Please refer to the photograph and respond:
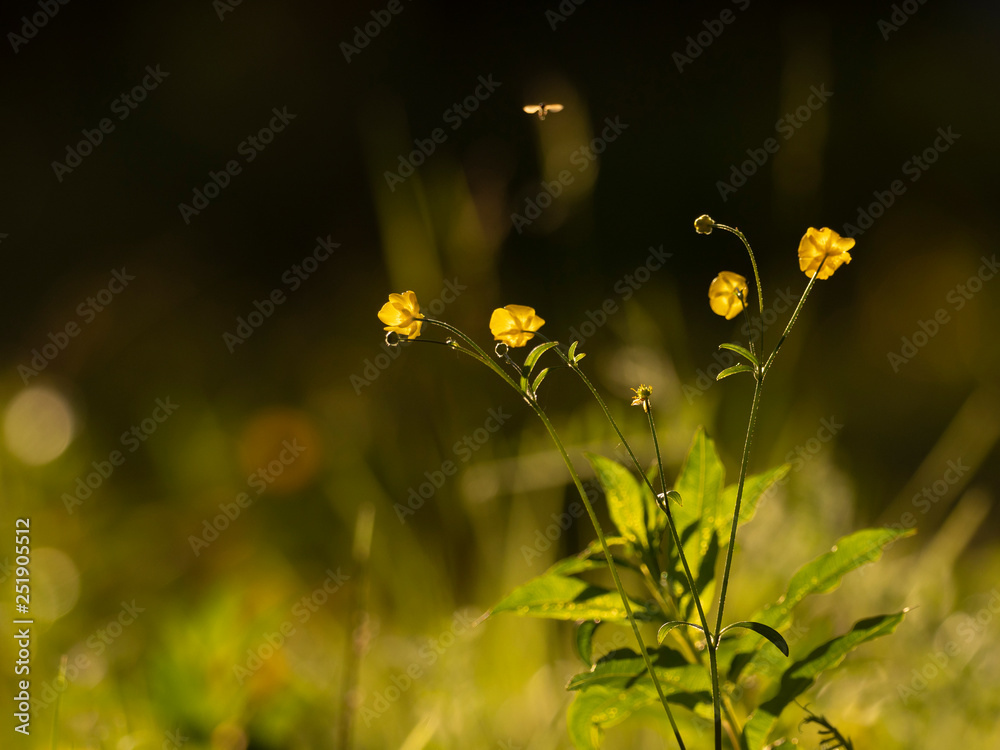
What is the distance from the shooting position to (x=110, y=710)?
0.93m

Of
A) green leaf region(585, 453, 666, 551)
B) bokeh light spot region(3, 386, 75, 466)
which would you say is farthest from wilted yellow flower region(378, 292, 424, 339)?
bokeh light spot region(3, 386, 75, 466)

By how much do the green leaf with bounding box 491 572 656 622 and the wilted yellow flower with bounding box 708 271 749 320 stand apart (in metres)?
0.20

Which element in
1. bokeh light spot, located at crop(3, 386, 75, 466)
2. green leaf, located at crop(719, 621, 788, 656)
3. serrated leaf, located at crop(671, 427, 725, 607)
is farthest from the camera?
bokeh light spot, located at crop(3, 386, 75, 466)

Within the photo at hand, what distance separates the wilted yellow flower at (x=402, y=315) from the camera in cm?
50

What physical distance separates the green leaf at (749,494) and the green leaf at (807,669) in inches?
3.5

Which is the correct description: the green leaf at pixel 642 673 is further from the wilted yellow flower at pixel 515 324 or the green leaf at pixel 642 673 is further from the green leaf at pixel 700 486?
the wilted yellow flower at pixel 515 324

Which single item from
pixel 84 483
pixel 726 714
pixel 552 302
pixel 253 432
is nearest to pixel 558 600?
pixel 726 714

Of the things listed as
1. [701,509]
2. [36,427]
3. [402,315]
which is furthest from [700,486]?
[36,427]

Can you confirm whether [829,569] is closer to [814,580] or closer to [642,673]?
[814,580]

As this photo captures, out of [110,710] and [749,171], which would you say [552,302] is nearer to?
[749,171]

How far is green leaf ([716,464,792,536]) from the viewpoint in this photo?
0.53m

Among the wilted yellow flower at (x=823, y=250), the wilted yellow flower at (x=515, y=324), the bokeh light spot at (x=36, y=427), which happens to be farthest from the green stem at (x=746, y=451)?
the bokeh light spot at (x=36, y=427)

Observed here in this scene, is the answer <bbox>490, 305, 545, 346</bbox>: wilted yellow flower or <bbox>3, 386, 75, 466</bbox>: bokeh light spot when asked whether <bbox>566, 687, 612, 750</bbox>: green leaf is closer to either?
<bbox>490, 305, 545, 346</bbox>: wilted yellow flower

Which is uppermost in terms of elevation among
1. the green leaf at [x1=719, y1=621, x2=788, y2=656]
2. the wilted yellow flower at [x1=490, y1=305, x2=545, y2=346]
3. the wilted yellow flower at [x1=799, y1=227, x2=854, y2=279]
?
the wilted yellow flower at [x1=490, y1=305, x2=545, y2=346]
